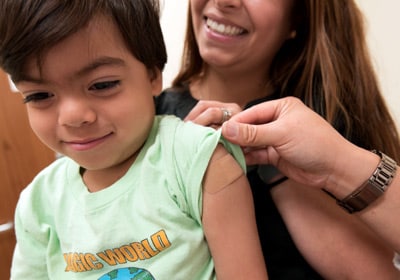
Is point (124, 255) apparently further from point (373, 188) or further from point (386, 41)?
point (386, 41)

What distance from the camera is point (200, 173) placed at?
25.6 inches

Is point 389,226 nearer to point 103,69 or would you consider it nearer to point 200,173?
point 200,173

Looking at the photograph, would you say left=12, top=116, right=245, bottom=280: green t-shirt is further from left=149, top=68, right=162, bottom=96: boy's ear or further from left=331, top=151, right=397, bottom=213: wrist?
left=331, top=151, right=397, bottom=213: wrist

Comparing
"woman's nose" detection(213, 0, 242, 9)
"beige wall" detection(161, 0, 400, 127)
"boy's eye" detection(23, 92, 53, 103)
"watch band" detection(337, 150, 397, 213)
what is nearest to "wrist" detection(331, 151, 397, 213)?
"watch band" detection(337, 150, 397, 213)

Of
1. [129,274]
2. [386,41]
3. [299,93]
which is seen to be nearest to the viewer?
[129,274]

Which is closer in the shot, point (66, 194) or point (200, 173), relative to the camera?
point (200, 173)

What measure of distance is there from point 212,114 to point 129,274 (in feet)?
1.21

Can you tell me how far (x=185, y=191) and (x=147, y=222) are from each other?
9 centimetres

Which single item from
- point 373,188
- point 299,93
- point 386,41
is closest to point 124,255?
point 373,188

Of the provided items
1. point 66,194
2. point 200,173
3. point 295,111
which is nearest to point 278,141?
point 295,111

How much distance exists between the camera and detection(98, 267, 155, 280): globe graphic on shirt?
2.21ft

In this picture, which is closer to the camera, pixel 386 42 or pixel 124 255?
pixel 124 255

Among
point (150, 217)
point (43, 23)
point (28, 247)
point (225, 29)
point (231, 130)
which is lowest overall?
point (28, 247)

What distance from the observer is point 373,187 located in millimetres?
763
